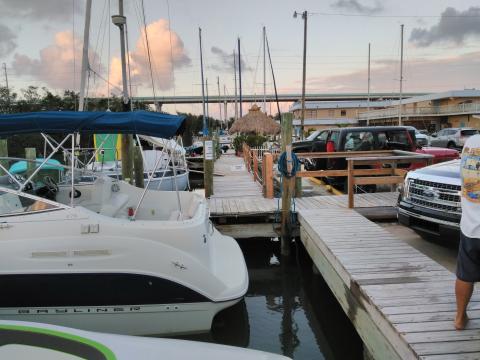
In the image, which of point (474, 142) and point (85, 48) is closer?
point (474, 142)

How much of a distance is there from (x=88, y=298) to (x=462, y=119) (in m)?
56.5

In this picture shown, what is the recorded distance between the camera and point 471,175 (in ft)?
10.5

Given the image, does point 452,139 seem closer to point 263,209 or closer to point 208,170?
point 208,170

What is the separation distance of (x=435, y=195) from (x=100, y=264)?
443 centimetres

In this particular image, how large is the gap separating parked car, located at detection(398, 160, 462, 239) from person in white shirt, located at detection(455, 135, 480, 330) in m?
2.49

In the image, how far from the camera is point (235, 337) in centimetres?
561

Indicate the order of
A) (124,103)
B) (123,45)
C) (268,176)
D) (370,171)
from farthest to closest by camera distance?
(123,45)
(124,103)
(268,176)
(370,171)

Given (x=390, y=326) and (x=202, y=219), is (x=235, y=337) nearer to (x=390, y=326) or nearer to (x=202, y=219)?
(x=202, y=219)

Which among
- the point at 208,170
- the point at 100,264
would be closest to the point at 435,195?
the point at 100,264

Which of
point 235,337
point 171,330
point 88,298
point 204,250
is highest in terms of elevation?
point 204,250

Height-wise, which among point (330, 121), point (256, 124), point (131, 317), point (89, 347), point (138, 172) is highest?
point (330, 121)

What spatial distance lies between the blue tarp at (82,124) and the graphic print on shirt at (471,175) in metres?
3.12

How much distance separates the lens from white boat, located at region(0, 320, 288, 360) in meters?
2.44

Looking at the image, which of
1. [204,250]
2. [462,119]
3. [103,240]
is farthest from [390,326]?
[462,119]
